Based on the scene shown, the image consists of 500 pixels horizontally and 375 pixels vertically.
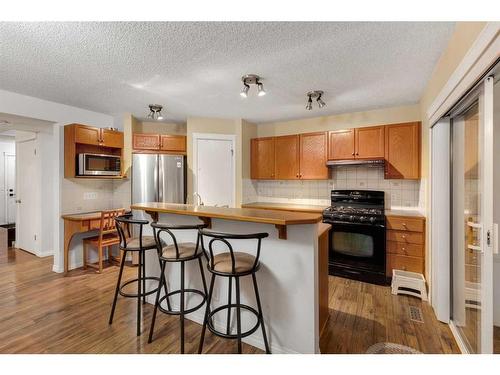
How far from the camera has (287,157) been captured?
172 inches

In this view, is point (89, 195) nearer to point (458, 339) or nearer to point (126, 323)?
point (126, 323)

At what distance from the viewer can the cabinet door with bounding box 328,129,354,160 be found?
3793 mm

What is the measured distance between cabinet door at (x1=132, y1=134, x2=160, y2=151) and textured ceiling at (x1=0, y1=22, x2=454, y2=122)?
0.71 metres

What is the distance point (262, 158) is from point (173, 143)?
5.28 feet

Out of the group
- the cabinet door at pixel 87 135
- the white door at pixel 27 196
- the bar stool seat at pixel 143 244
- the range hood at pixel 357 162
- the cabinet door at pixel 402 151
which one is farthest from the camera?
the white door at pixel 27 196

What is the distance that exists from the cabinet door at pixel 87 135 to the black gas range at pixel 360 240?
3.68m

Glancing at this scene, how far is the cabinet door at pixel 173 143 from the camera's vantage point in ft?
13.8

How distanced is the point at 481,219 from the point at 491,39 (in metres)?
1.05

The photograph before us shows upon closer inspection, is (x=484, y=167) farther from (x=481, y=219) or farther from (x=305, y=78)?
(x=305, y=78)

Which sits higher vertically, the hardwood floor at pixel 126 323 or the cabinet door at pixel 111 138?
the cabinet door at pixel 111 138

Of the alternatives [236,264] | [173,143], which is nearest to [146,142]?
[173,143]

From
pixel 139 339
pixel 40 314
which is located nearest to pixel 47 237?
pixel 40 314

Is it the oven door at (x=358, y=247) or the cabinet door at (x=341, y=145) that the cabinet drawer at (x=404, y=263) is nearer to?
the oven door at (x=358, y=247)

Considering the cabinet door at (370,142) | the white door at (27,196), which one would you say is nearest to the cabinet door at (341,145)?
the cabinet door at (370,142)
